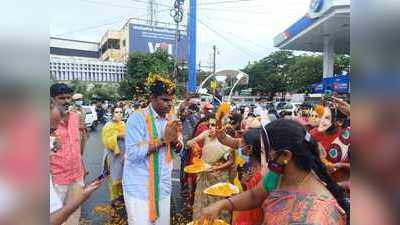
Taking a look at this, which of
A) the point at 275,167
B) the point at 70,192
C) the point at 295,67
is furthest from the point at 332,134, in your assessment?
the point at 295,67

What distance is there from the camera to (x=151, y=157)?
2.57 metres

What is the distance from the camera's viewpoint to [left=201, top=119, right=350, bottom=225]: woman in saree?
1315 mm

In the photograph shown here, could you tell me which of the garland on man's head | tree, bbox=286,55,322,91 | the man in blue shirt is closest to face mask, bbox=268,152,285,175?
the man in blue shirt

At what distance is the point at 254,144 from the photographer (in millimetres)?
2246

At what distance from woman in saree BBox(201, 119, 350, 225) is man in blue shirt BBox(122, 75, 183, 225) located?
1172mm

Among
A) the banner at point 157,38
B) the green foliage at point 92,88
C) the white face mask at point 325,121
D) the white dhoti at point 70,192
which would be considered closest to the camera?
the white dhoti at point 70,192

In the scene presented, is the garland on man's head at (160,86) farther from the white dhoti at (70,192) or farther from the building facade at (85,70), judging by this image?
the white dhoti at (70,192)

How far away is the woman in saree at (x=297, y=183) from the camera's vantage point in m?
1.32

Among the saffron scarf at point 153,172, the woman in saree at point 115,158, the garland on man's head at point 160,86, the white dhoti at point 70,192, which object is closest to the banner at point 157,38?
the woman in saree at point 115,158

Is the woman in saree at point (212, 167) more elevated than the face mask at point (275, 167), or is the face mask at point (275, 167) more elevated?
the face mask at point (275, 167)

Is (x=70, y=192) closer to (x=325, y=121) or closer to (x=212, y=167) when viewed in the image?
(x=212, y=167)
